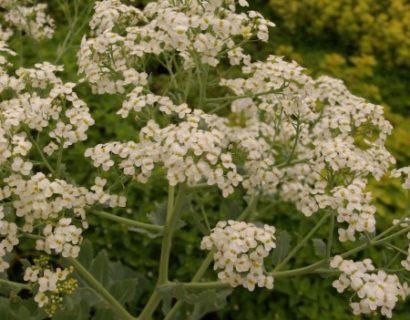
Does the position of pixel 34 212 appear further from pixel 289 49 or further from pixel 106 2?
pixel 289 49

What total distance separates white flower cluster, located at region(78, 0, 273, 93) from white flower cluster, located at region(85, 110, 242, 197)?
0.97 feet

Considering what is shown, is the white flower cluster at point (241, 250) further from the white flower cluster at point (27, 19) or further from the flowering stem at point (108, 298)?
the white flower cluster at point (27, 19)

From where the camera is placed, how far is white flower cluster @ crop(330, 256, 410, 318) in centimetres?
233

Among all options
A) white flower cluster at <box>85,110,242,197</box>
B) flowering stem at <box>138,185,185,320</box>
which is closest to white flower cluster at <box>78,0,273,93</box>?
white flower cluster at <box>85,110,242,197</box>

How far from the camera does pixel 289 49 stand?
648 cm

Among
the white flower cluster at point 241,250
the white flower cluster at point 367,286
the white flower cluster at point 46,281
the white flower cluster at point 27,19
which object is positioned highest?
the white flower cluster at point 27,19

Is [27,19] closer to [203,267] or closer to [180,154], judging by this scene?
[203,267]

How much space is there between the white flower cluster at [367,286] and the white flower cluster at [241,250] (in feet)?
0.98

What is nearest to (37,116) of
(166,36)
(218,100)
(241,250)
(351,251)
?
(166,36)

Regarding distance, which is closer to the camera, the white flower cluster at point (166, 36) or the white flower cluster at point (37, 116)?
the white flower cluster at point (37, 116)

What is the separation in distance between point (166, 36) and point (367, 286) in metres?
1.27

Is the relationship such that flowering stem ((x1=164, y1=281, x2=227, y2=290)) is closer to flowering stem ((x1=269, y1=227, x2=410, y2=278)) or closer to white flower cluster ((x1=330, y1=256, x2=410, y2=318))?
flowering stem ((x1=269, y1=227, x2=410, y2=278))

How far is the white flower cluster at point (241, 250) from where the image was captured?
2.34 metres

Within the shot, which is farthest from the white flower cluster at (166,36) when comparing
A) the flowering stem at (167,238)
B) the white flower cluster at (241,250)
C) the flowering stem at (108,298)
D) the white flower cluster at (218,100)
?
the flowering stem at (108,298)
